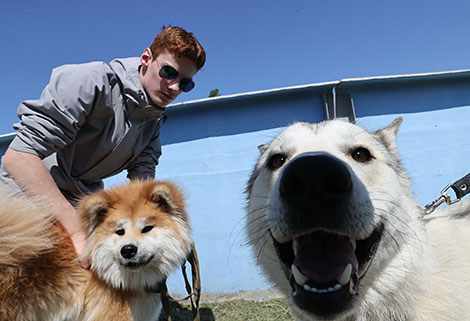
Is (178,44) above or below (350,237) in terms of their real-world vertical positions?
above

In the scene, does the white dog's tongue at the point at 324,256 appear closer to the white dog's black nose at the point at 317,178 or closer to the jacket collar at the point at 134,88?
the white dog's black nose at the point at 317,178

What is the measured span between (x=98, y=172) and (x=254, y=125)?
3.21 metres

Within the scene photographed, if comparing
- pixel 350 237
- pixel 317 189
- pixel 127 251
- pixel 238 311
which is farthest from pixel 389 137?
pixel 238 311

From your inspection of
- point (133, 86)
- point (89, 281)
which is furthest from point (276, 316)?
point (133, 86)

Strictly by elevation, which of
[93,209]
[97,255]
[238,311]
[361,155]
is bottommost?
[238,311]

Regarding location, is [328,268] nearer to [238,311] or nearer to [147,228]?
[147,228]

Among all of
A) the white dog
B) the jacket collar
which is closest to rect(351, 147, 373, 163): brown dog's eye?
the white dog

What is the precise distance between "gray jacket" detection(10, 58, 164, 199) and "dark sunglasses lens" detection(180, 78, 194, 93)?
0.27 meters

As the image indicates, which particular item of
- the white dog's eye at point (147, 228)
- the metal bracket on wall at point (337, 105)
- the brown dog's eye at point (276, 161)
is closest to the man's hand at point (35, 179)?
the white dog's eye at point (147, 228)

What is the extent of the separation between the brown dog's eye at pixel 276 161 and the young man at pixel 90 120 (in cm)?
115

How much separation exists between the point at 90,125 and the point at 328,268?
1.96 meters

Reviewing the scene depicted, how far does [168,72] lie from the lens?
7.82 ft

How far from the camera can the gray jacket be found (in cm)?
191

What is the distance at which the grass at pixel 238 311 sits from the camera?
376cm
